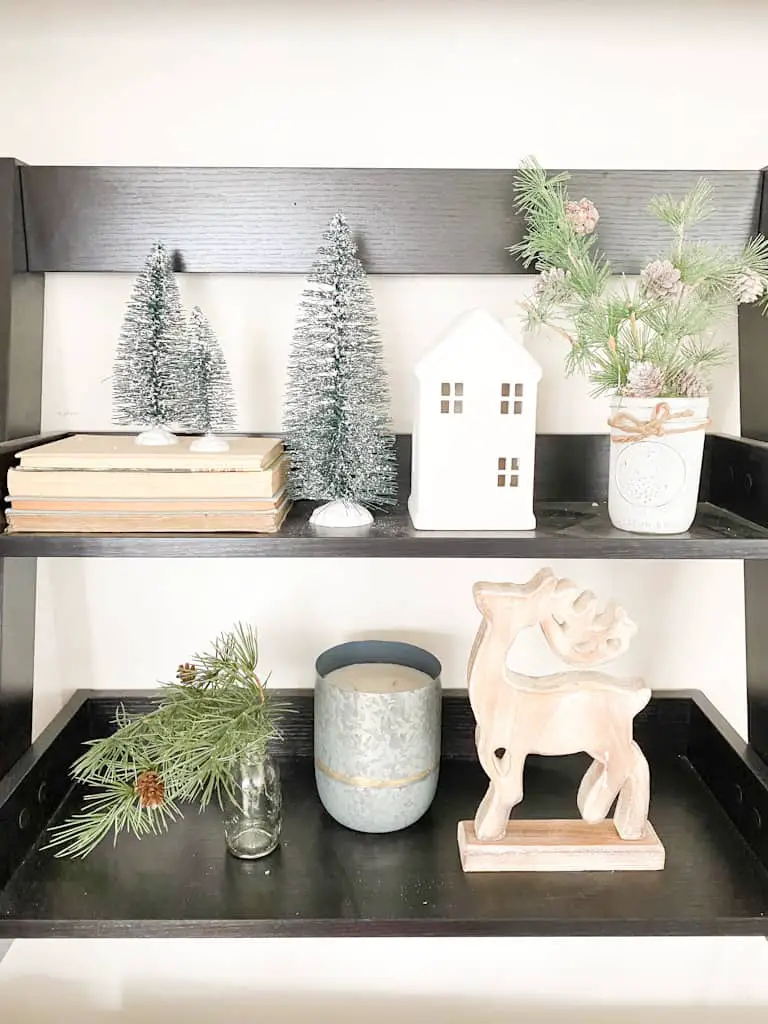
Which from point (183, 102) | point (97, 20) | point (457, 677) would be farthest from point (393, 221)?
point (457, 677)

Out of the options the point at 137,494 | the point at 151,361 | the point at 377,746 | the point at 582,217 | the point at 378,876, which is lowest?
the point at 378,876

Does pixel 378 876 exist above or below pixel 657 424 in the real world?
below

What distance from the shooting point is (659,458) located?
0.73 metres

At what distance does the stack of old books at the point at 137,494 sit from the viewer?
0.72 meters

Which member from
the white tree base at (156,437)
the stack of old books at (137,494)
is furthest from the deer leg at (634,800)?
the white tree base at (156,437)

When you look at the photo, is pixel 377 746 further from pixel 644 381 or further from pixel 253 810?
pixel 644 381

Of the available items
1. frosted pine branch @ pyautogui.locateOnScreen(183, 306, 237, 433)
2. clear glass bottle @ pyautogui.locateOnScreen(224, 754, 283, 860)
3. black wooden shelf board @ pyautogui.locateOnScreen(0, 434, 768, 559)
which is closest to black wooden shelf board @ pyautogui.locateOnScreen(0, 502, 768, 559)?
black wooden shelf board @ pyautogui.locateOnScreen(0, 434, 768, 559)

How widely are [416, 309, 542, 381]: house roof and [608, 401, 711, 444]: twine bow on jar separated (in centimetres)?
8

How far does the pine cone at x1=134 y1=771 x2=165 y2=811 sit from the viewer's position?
77cm

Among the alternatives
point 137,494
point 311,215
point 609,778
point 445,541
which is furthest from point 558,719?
point 311,215

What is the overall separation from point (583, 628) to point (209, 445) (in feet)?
1.15

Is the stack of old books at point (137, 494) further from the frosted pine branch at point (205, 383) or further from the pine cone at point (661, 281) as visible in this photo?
the pine cone at point (661, 281)

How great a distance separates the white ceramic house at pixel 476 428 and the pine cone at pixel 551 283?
6 centimetres

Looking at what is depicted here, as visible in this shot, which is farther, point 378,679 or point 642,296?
point 378,679
